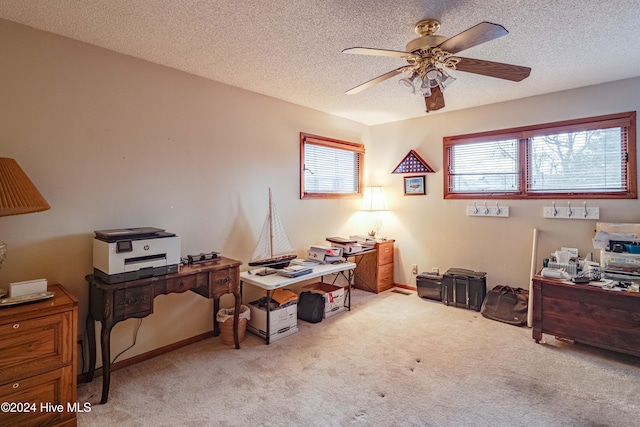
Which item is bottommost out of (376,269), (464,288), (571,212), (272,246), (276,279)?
(464,288)

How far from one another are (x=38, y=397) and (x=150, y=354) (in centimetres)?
92

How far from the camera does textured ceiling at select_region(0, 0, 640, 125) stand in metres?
1.85

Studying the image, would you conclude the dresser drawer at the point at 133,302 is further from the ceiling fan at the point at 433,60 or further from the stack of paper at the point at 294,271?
the ceiling fan at the point at 433,60

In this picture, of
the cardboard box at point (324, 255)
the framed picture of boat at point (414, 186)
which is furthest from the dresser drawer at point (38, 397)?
the framed picture of boat at point (414, 186)

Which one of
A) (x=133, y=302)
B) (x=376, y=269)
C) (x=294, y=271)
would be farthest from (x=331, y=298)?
(x=133, y=302)

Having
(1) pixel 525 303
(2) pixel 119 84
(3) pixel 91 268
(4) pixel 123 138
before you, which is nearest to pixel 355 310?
(1) pixel 525 303

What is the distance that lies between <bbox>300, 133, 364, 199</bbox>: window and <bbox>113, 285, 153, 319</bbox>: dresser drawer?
2107 mm

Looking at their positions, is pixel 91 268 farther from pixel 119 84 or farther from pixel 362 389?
pixel 362 389

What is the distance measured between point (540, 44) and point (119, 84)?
315cm

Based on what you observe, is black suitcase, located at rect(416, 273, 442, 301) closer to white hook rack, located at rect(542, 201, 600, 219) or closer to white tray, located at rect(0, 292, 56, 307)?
white hook rack, located at rect(542, 201, 600, 219)

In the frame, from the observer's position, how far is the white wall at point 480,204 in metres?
3.15

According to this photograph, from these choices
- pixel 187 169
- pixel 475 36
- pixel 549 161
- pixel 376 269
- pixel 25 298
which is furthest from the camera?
pixel 376 269

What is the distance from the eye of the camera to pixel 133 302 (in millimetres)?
2129

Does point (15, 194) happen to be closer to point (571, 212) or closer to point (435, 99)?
point (435, 99)
